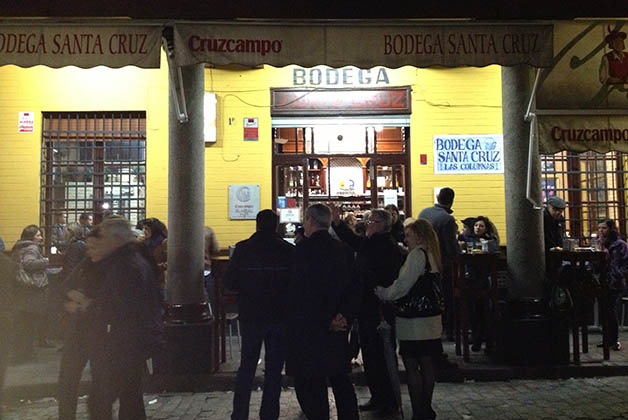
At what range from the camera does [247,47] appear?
6.07m

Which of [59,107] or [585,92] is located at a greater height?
[59,107]

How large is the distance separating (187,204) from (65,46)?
219 cm

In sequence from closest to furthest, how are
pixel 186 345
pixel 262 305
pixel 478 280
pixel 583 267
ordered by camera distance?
pixel 262 305
pixel 186 345
pixel 583 267
pixel 478 280

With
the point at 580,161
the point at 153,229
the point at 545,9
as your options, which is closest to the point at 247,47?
the point at 153,229

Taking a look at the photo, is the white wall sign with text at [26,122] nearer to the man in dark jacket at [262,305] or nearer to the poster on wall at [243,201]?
the poster on wall at [243,201]

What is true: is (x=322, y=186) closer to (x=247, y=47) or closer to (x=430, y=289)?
(x=247, y=47)

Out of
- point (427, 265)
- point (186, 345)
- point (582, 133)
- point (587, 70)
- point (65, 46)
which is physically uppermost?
point (65, 46)

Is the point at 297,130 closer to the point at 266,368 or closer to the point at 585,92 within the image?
the point at 585,92

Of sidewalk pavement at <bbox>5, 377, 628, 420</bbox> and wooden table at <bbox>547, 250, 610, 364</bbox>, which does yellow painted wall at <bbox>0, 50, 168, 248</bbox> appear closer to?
sidewalk pavement at <bbox>5, 377, 628, 420</bbox>

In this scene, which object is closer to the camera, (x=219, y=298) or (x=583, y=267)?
(x=219, y=298)

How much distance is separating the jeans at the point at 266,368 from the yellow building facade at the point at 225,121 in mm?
5939

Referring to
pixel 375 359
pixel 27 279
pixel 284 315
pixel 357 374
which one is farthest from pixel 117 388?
pixel 27 279

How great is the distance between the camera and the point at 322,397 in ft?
13.8

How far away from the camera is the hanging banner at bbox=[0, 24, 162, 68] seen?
5992 millimetres
